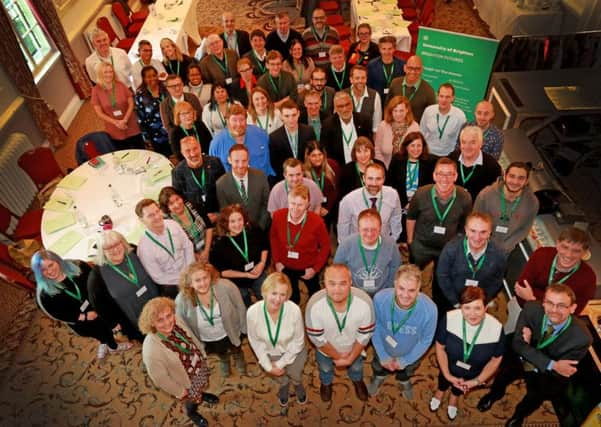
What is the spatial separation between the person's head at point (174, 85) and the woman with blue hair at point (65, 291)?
227 cm

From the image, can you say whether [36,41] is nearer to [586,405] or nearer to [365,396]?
[365,396]

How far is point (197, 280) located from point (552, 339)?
240cm

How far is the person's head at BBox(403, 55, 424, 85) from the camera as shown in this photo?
4898mm

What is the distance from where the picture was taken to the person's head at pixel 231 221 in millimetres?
3436

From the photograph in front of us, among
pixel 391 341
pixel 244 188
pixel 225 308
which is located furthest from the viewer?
pixel 244 188

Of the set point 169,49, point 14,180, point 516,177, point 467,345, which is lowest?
point 14,180

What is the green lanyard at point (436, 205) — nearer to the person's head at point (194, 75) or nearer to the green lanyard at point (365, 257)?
the green lanyard at point (365, 257)

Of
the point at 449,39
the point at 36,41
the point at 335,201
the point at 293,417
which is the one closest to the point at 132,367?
the point at 293,417

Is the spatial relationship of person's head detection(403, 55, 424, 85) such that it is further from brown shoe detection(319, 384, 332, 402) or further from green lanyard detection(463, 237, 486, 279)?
brown shoe detection(319, 384, 332, 402)

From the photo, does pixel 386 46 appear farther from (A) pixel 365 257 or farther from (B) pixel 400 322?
(B) pixel 400 322

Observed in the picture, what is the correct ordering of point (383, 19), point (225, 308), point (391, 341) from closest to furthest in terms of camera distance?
point (391, 341) < point (225, 308) < point (383, 19)

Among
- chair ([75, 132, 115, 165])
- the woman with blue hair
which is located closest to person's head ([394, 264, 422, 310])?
the woman with blue hair

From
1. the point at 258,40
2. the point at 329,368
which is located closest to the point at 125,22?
the point at 258,40

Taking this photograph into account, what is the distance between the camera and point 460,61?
19.9 feet
